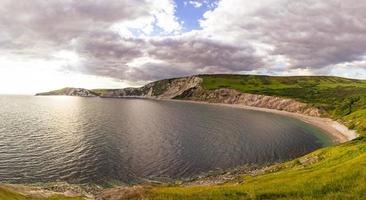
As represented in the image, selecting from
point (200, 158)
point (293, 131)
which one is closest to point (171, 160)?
point (200, 158)

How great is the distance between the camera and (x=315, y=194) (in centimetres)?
3141

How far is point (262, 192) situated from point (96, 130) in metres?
100

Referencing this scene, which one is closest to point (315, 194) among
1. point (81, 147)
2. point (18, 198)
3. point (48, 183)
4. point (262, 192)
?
point (262, 192)

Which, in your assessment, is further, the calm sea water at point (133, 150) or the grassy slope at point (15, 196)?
the calm sea water at point (133, 150)

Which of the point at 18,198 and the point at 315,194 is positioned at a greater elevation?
the point at 315,194

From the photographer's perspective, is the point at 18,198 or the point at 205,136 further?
the point at 205,136

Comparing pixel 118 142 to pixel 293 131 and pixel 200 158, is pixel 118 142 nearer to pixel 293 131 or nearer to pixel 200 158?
pixel 200 158

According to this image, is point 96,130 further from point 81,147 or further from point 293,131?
point 293,131

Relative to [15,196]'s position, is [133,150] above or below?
below

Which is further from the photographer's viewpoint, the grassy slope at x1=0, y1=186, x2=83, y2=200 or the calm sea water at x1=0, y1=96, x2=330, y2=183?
the calm sea water at x1=0, y1=96, x2=330, y2=183

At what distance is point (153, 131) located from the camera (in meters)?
128

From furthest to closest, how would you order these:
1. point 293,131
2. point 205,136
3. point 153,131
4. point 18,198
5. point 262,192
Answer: point 293,131 < point 153,131 < point 205,136 < point 18,198 < point 262,192

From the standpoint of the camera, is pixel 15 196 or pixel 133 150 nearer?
pixel 15 196

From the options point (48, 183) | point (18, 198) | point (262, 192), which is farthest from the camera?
point (48, 183)
